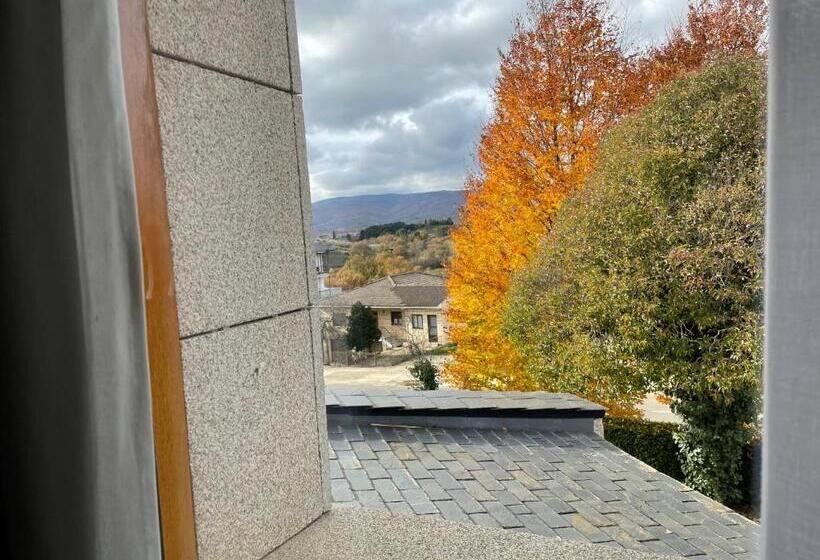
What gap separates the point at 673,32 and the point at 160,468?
4924 mm

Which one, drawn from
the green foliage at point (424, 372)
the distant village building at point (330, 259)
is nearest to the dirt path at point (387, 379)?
the green foliage at point (424, 372)

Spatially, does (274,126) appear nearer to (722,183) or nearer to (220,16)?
(220,16)

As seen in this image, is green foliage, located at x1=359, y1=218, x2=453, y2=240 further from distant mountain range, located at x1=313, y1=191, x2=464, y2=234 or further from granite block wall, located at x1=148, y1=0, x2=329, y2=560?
granite block wall, located at x1=148, y1=0, x2=329, y2=560

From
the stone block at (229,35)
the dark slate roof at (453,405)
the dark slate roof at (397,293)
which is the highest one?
the stone block at (229,35)

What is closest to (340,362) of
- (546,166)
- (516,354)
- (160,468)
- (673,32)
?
(160,468)

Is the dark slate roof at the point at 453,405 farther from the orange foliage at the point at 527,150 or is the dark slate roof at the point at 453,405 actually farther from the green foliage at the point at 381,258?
the orange foliage at the point at 527,150

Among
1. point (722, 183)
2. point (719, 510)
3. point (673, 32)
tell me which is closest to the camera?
point (719, 510)

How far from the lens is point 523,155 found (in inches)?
225

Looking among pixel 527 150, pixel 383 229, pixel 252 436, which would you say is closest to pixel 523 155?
pixel 527 150

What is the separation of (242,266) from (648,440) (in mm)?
4066

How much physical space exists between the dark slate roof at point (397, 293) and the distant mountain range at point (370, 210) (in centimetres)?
31

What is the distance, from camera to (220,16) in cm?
127

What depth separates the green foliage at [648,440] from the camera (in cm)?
446

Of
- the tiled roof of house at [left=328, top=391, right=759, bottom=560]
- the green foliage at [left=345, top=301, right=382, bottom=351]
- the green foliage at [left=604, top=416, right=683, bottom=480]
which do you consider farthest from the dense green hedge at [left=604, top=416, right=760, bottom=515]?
the green foliage at [left=345, top=301, right=382, bottom=351]
